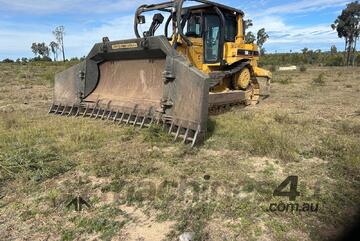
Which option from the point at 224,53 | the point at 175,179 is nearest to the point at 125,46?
the point at 224,53

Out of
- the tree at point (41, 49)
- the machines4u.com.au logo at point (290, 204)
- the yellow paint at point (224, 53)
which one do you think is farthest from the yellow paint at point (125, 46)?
the tree at point (41, 49)

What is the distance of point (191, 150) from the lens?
5.54 meters

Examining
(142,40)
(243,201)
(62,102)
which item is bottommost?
(243,201)

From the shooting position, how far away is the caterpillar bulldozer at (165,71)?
639cm

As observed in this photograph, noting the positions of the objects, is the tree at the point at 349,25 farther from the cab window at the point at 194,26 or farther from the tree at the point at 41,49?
the tree at the point at 41,49

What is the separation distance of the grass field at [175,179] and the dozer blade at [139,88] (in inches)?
15.1

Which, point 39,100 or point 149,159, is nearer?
point 149,159

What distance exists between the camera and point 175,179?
4.46m

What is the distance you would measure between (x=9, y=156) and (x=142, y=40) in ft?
10.8

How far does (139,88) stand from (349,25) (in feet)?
130

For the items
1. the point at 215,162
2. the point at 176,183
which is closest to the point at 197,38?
the point at 215,162

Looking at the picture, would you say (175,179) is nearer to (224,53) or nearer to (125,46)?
(125,46)

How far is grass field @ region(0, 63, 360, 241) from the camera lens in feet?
11.2

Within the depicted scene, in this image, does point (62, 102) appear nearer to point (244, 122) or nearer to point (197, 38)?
point (197, 38)
